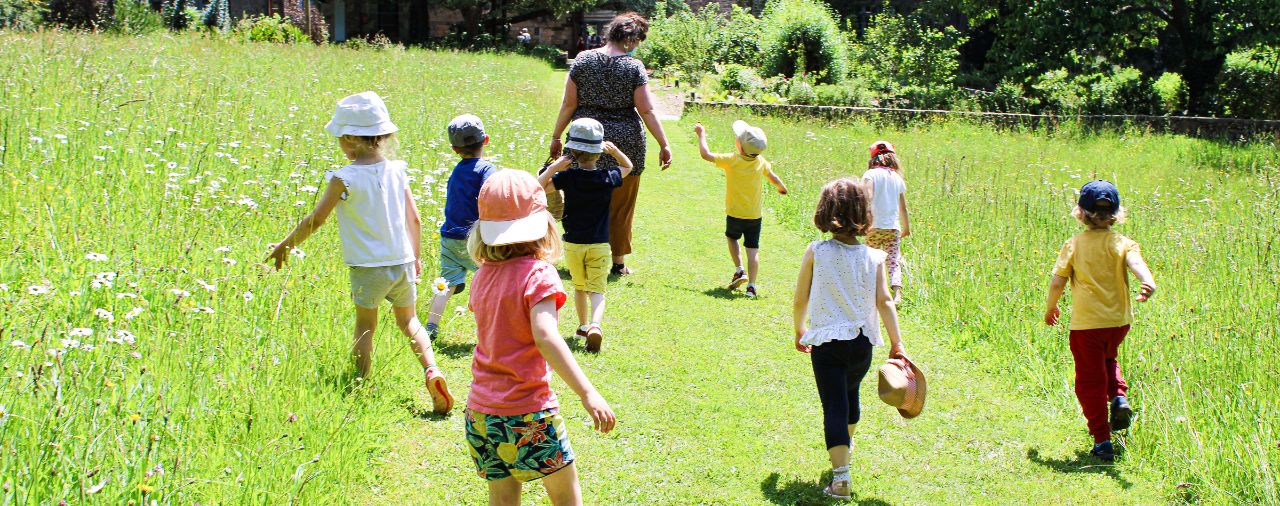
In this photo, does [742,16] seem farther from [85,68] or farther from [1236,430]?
[1236,430]

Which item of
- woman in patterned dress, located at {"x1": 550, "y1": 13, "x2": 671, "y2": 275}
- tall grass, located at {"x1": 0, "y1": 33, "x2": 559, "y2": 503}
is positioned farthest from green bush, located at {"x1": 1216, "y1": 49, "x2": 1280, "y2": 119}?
woman in patterned dress, located at {"x1": 550, "y1": 13, "x2": 671, "y2": 275}

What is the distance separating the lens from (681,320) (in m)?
7.30

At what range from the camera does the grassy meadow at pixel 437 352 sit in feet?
11.9

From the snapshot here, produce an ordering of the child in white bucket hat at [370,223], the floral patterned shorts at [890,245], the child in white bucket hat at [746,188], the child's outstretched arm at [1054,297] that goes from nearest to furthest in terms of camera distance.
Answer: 1. the child in white bucket hat at [370,223]
2. the child's outstretched arm at [1054,297]
3. the floral patterned shorts at [890,245]
4. the child in white bucket hat at [746,188]

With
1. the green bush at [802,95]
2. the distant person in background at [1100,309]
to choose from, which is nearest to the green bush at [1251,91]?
the green bush at [802,95]

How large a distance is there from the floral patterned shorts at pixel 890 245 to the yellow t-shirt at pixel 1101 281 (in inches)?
97.8

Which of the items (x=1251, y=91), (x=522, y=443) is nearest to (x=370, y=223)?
(x=522, y=443)

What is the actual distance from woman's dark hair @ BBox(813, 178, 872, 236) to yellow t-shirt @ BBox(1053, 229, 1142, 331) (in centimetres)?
141

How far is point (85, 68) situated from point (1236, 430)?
11.2 metres

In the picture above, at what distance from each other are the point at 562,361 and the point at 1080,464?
10.4 feet

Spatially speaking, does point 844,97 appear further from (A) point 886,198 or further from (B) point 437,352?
(B) point 437,352

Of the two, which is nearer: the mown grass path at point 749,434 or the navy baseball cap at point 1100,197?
the mown grass path at point 749,434

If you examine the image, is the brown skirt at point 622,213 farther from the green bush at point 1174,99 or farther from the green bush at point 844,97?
the green bush at point 1174,99

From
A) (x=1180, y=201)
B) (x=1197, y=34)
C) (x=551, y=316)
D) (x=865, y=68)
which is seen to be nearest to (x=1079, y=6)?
(x=1197, y=34)
